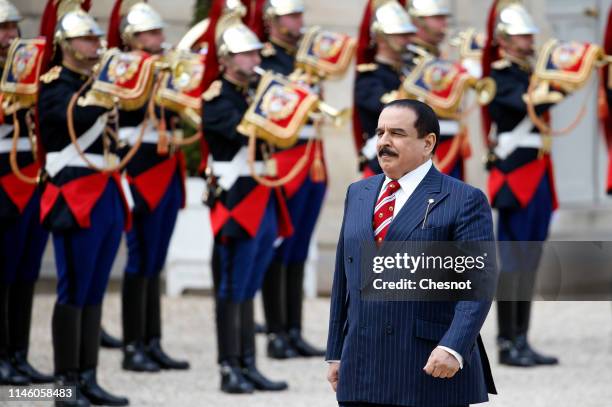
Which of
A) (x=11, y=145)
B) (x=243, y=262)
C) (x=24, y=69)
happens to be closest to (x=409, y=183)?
(x=243, y=262)

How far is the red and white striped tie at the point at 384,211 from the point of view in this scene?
4168 millimetres

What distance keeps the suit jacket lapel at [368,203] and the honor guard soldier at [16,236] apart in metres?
3.20

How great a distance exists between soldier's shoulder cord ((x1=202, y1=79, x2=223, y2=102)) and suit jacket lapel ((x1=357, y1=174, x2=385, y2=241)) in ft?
9.39

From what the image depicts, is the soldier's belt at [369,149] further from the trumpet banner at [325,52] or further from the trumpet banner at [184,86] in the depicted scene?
the trumpet banner at [184,86]

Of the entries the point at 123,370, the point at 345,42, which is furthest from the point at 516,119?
the point at 123,370

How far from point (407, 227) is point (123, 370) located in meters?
4.00

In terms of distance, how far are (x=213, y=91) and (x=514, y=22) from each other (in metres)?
2.08

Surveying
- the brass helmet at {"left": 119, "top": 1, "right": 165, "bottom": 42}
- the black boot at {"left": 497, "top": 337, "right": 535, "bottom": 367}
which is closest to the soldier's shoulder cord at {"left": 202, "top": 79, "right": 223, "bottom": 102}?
the brass helmet at {"left": 119, "top": 1, "right": 165, "bottom": 42}

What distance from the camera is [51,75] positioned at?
259 inches

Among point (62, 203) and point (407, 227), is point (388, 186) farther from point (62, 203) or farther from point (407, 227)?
point (62, 203)

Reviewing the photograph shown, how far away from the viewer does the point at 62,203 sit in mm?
6512

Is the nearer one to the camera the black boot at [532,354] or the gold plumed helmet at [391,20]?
the gold plumed helmet at [391,20]

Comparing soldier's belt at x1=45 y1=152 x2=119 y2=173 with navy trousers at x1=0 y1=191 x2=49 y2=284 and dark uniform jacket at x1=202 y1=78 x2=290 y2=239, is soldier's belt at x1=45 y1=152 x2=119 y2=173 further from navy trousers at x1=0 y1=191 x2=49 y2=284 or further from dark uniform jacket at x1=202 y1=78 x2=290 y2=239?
navy trousers at x1=0 y1=191 x2=49 y2=284

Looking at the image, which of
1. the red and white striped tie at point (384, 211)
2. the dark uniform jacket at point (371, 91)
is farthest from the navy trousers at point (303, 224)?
the red and white striped tie at point (384, 211)
